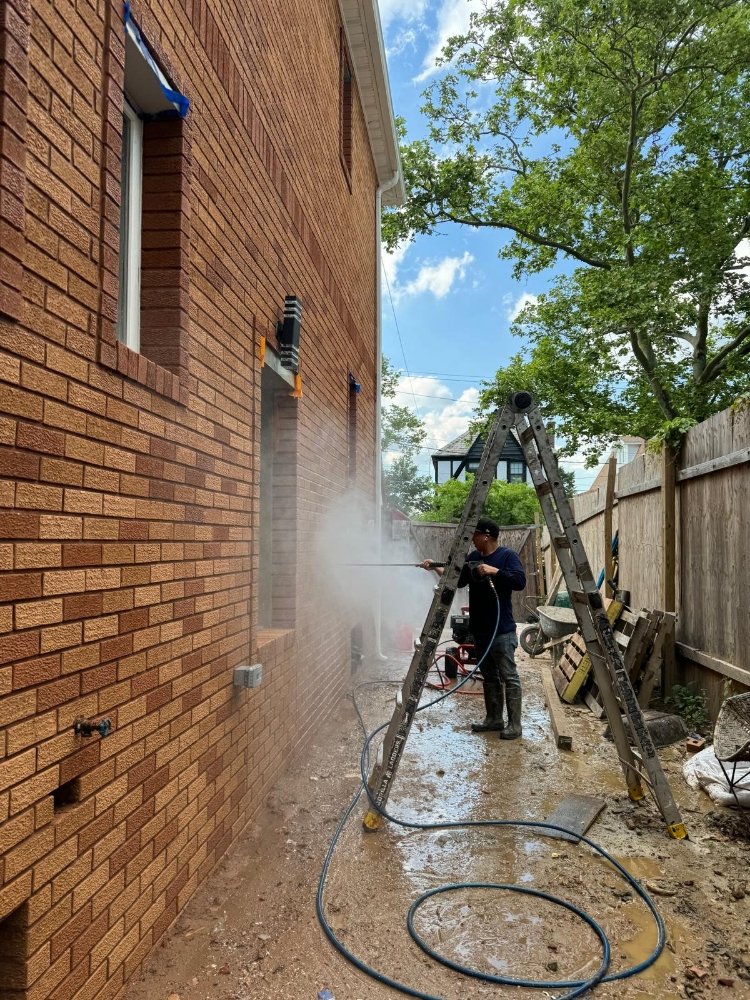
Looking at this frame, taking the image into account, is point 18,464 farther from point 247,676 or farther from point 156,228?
point 247,676

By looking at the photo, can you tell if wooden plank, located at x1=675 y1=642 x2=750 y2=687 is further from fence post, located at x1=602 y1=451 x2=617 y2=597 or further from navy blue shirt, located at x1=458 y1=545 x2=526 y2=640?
fence post, located at x1=602 y1=451 x2=617 y2=597

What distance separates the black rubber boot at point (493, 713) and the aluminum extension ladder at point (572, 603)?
169cm

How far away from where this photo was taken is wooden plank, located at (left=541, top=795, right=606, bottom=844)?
12.3 feet

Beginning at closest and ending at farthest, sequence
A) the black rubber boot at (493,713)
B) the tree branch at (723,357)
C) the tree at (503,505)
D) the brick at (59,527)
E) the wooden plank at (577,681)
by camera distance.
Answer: the brick at (59,527) → the black rubber boot at (493,713) → the wooden plank at (577,681) → the tree branch at (723,357) → the tree at (503,505)

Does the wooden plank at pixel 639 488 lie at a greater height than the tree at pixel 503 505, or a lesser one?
lesser

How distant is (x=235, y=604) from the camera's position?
11.8 feet

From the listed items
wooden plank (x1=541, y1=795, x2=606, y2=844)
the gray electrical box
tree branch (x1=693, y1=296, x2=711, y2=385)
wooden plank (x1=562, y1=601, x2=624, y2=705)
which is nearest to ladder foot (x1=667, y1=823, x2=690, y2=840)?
wooden plank (x1=541, y1=795, x2=606, y2=844)

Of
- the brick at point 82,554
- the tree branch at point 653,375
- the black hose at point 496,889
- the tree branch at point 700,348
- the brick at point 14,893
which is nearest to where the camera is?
the brick at point 14,893

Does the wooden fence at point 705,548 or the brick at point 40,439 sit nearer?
the brick at point 40,439

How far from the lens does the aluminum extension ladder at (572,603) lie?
3.96 m

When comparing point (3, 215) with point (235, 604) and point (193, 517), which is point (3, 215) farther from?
point (235, 604)

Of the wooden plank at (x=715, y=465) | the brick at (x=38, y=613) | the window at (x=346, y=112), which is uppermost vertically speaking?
the window at (x=346, y=112)

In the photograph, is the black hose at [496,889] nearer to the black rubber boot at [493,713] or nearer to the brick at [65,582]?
the brick at [65,582]

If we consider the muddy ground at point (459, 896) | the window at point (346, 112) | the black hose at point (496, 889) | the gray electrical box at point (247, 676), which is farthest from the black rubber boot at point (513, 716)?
the window at point (346, 112)
